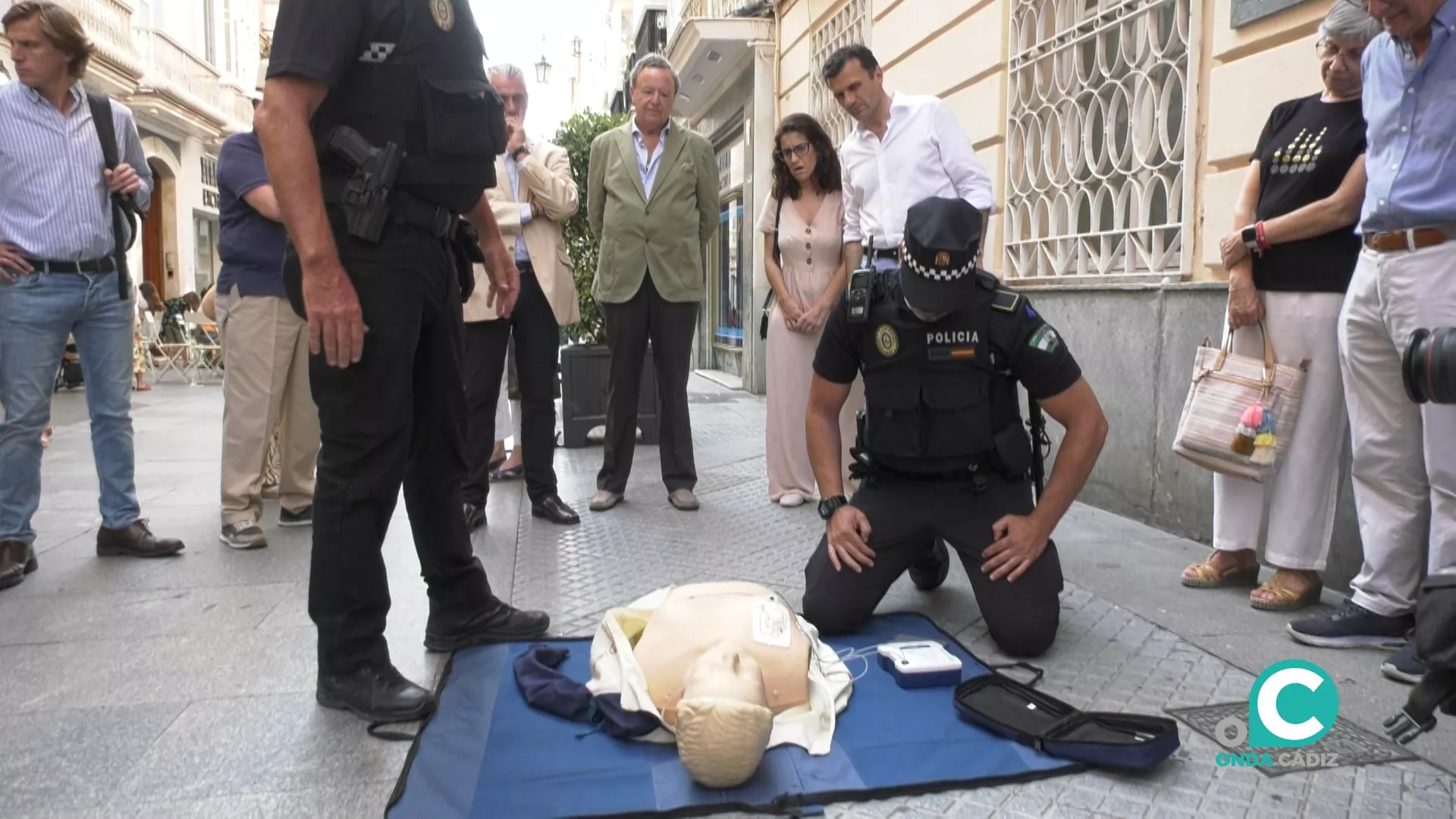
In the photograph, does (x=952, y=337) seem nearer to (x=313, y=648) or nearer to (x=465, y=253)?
(x=465, y=253)

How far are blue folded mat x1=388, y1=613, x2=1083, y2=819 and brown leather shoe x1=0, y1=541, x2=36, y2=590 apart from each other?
2.18 metres

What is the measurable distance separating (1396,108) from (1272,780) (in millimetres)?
1932

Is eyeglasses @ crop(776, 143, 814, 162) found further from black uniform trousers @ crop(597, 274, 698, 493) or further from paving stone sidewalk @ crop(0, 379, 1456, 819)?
paving stone sidewalk @ crop(0, 379, 1456, 819)

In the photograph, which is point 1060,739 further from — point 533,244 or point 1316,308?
point 533,244

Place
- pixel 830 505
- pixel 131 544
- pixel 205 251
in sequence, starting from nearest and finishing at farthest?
pixel 830 505 < pixel 131 544 < pixel 205 251

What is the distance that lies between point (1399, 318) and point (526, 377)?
11.3ft

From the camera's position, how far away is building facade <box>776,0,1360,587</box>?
4.36 meters

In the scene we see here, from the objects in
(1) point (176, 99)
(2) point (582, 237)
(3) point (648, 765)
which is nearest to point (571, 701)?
(3) point (648, 765)

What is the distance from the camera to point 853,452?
3.53m

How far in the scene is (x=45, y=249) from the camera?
397 cm

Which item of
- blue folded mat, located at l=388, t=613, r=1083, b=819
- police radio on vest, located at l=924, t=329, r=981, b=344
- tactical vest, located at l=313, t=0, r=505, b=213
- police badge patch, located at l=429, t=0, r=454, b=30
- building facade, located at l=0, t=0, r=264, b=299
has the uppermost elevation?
building facade, located at l=0, t=0, r=264, b=299

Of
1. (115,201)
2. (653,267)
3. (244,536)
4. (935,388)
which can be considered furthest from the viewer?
(653,267)

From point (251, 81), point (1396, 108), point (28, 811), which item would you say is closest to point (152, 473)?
point (28, 811)

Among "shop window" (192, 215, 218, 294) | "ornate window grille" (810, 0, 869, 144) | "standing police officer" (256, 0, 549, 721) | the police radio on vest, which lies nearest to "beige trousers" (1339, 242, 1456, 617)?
the police radio on vest
